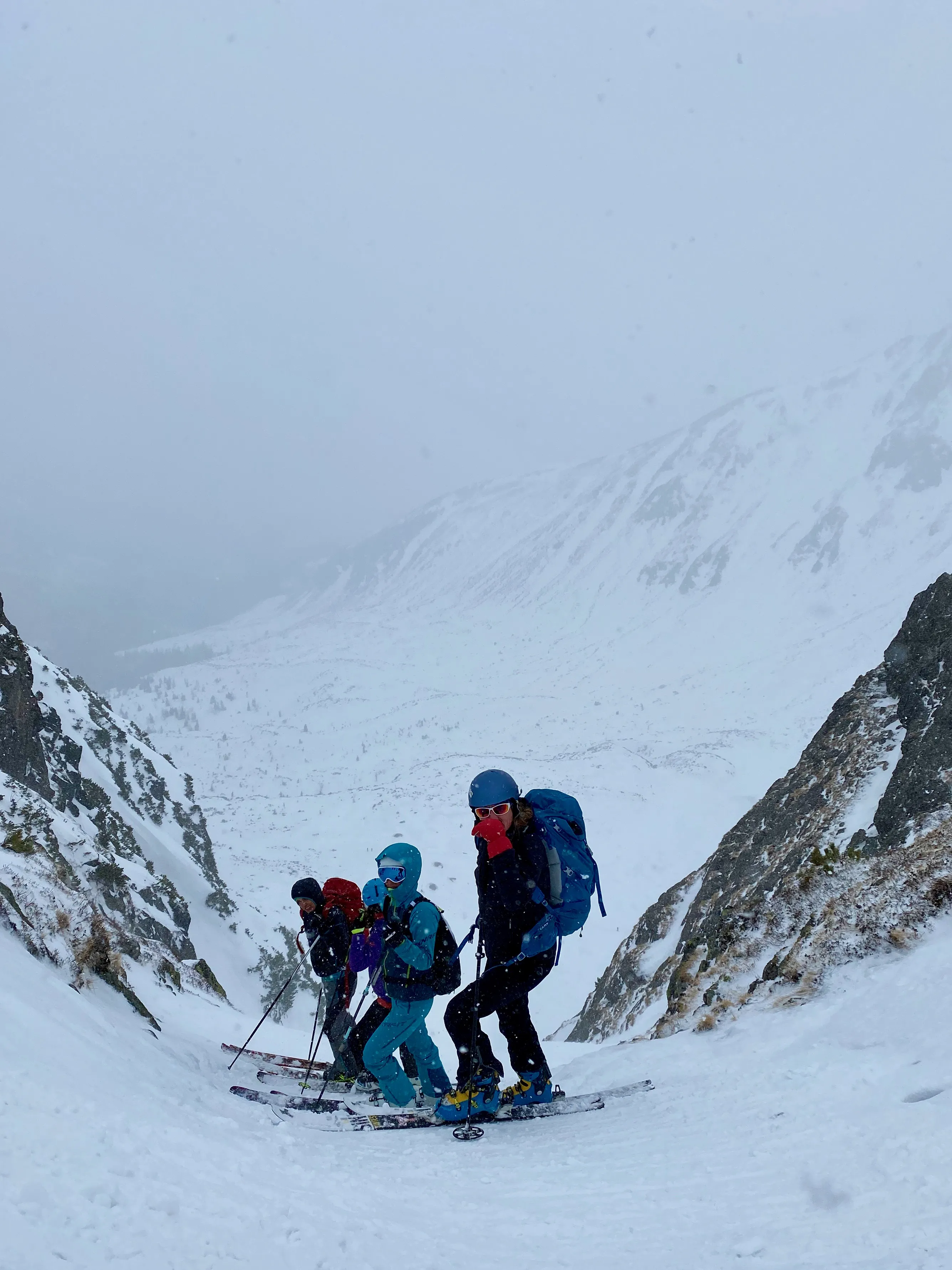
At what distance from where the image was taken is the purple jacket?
5723 mm

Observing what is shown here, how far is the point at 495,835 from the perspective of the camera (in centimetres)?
507

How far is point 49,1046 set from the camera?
3846mm

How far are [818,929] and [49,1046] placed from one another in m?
6.12

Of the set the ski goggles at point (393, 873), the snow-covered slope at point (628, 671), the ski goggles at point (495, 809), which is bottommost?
the ski goggles at point (393, 873)

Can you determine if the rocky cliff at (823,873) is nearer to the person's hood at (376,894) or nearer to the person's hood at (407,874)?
the person's hood at (407,874)

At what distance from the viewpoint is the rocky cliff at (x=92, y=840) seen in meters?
6.81

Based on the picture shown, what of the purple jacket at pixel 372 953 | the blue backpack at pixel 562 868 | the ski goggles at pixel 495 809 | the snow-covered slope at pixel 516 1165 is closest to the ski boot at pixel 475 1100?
the snow-covered slope at pixel 516 1165

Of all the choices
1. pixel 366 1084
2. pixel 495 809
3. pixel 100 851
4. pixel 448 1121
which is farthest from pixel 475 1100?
pixel 100 851

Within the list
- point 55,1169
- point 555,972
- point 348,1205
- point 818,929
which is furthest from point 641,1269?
point 555,972

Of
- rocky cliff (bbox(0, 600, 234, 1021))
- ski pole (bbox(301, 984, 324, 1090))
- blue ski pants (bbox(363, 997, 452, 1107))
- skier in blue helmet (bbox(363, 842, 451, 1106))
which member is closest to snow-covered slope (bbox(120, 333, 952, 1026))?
rocky cliff (bbox(0, 600, 234, 1021))

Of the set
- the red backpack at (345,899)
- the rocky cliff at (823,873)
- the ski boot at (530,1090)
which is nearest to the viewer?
the ski boot at (530,1090)

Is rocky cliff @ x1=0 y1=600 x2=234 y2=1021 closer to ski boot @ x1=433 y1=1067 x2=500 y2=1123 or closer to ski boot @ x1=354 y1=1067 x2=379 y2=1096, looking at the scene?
ski boot @ x1=354 y1=1067 x2=379 y2=1096

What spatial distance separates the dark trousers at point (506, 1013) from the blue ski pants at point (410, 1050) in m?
0.25

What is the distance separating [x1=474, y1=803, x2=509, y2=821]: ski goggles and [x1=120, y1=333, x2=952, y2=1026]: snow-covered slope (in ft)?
72.2
